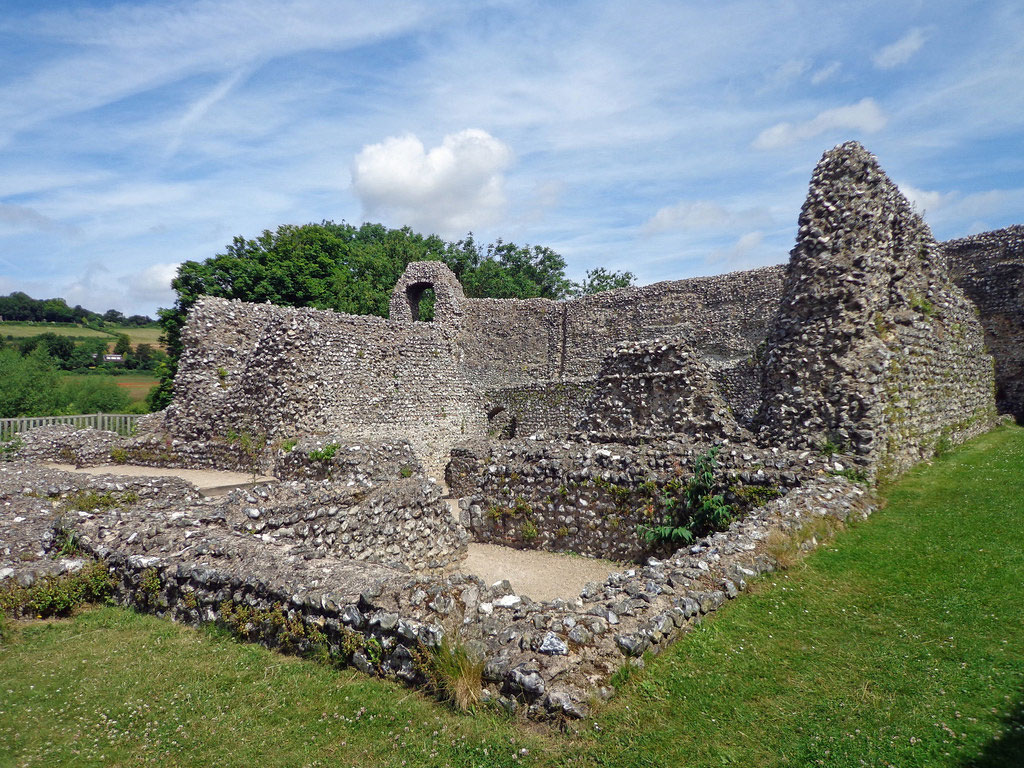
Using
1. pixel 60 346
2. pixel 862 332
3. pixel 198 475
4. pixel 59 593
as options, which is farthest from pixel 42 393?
pixel 862 332

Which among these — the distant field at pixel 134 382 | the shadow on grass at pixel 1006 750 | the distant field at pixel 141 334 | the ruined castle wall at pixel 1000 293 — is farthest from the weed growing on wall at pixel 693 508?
the distant field at pixel 141 334

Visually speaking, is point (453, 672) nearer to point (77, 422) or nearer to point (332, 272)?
point (77, 422)

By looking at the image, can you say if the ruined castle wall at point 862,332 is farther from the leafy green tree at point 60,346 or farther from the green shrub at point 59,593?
the leafy green tree at point 60,346

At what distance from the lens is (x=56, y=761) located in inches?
146

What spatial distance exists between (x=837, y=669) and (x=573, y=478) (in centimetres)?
522

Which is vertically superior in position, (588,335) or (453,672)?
(588,335)

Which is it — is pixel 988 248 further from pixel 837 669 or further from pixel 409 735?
pixel 409 735

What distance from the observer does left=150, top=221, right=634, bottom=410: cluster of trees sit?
31203mm

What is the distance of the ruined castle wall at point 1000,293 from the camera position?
1495 centimetres

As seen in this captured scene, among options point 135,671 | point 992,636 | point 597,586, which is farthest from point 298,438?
point 992,636

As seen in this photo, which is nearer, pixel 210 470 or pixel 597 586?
pixel 597 586

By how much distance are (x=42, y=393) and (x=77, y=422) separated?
1647 cm

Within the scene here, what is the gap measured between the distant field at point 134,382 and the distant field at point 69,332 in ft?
28.7

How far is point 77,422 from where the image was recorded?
2261 cm
